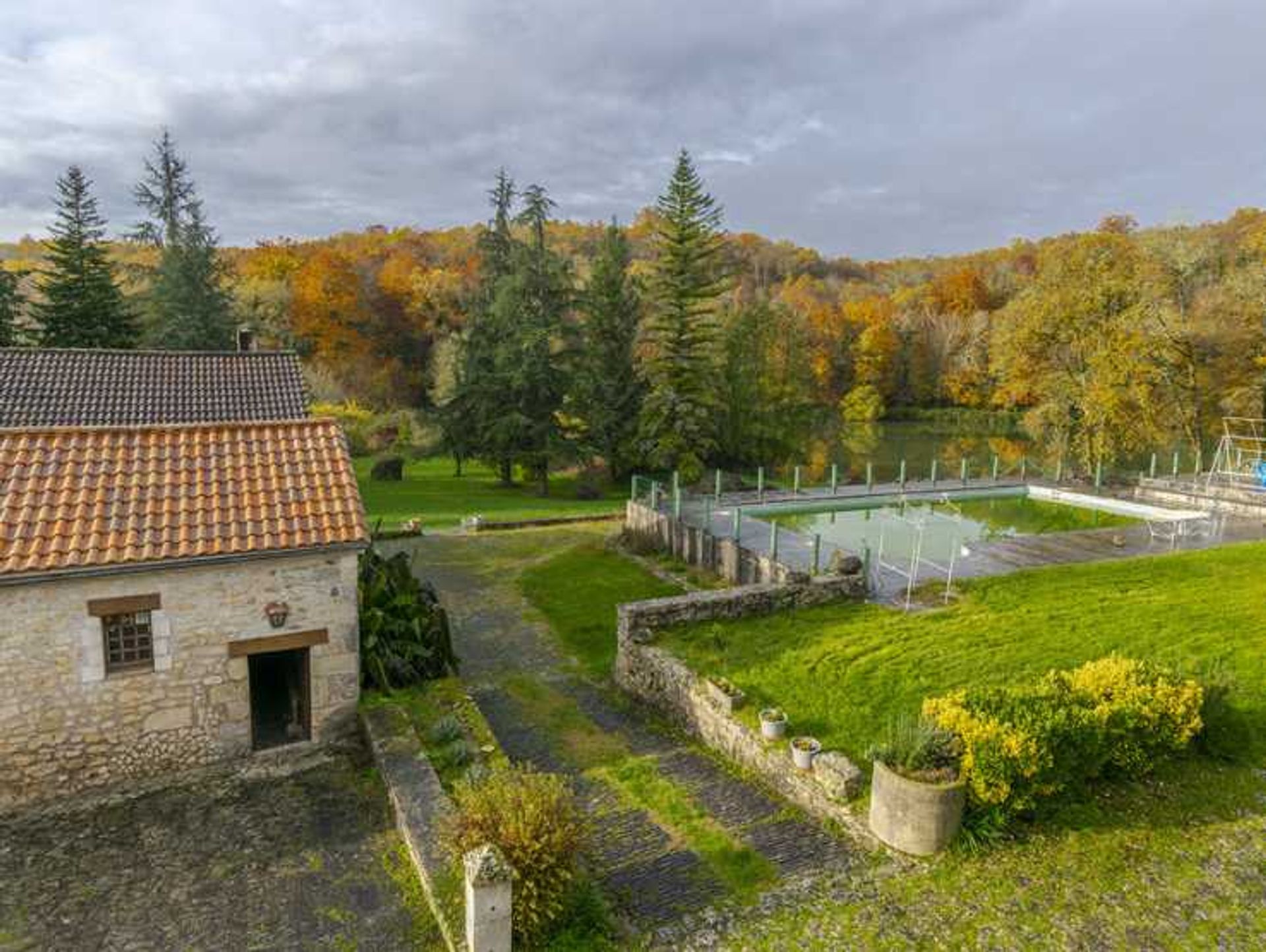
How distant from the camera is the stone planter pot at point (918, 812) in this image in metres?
7.42

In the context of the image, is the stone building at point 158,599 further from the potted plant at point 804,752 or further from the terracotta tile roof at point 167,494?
the potted plant at point 804,752

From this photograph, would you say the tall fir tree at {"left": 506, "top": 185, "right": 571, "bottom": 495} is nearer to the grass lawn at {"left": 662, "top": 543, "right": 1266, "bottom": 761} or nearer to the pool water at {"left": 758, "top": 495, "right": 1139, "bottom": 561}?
the pool water at {"left": 758, "top": 495, "right": 1139, "bottom": 561}

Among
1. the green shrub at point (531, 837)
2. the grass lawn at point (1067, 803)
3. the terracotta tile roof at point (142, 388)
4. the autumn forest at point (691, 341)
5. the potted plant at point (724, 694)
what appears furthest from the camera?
the autumn forest at point (691, 341)

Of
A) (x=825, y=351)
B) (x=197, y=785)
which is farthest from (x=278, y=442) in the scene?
(x=825, y=351)

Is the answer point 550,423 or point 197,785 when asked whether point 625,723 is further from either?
point 550,423

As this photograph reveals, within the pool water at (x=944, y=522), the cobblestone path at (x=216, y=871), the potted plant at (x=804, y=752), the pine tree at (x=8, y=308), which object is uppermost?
the pine tree at (x=8, y=308)

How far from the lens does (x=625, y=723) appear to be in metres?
11.6

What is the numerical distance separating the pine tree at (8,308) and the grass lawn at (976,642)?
3084 cm

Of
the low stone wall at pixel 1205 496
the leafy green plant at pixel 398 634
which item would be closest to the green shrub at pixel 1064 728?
the leafy green plant at pixel 398 634

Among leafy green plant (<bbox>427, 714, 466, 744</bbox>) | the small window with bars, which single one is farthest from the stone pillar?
the small window with bars

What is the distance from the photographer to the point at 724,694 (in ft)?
33.6

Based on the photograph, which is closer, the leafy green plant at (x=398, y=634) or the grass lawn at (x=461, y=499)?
the leafy green plant at (x=398, y=634)

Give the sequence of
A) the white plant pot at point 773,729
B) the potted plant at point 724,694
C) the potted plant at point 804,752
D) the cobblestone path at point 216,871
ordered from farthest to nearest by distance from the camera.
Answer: the potted plant at point 724,694 < the white plant pot at point 773,729 < the potted plant at point 804,752 < the cobblestone path at point 216,871

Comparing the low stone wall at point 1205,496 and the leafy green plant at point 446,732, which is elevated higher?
the low stone wall at point 1205,496
